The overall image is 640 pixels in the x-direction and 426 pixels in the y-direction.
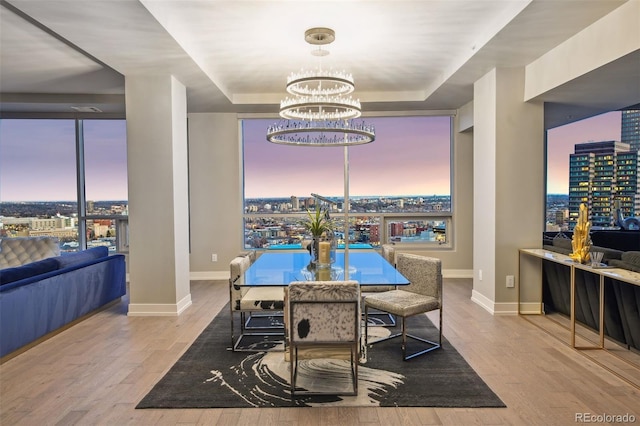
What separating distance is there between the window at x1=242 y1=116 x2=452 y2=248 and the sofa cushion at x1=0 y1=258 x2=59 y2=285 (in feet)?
10.2

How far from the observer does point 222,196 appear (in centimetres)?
645

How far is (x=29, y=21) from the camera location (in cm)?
336

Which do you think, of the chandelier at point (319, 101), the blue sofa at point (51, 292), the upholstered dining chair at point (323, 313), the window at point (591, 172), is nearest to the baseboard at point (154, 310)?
the blue sofa at point (51, 292)

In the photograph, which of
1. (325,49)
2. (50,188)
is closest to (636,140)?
(325,49)

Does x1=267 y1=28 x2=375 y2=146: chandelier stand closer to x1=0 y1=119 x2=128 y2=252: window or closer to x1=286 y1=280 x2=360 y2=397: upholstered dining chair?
x1=286 y1=280 x2=360 y2=397: upholstered dining chair

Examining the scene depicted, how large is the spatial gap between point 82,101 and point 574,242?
6.42m

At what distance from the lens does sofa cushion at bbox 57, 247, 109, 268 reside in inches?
160

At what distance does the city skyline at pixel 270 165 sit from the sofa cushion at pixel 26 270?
287cm

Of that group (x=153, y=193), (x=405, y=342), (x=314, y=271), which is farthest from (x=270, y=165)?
(x=405, y=342)

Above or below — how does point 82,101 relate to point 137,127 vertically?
above

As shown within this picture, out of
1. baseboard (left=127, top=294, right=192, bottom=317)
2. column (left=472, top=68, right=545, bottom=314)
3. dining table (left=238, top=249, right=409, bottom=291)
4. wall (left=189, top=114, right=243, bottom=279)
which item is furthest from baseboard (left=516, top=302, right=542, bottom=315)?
wall (left=189, top=114, right=243, bottom=279)

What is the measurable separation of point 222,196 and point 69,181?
2.56m

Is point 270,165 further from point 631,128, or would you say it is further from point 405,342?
point 631,128

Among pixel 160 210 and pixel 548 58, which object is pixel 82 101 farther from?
pixel 548 58
